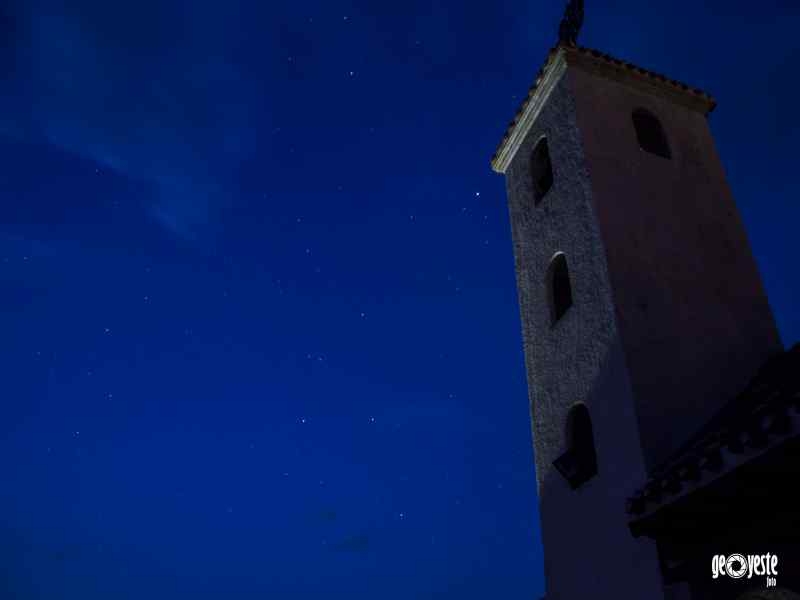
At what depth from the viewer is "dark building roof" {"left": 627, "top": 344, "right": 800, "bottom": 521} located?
5172 mm

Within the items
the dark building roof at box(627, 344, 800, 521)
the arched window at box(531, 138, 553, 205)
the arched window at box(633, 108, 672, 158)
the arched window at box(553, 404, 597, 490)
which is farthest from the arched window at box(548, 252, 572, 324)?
the dark building roof at box(627, 344, 800, 521)

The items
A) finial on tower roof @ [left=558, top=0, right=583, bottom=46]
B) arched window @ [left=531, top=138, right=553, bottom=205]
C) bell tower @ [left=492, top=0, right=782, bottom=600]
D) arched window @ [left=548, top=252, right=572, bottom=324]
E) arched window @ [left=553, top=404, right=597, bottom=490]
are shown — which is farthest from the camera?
finial on tower roof @ [left=558, top=0, right=583, bottom=46]

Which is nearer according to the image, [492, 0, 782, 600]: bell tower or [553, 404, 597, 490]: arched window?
[492, 0, 782, 600]: bell tower

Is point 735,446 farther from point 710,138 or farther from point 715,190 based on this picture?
point 710,138

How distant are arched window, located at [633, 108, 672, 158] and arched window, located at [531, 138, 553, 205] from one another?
1.55 meters

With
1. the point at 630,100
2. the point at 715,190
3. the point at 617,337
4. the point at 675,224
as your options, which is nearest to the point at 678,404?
the point at 617,337

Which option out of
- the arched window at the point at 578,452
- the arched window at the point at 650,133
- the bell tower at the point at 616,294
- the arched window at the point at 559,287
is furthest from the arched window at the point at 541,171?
the arched window at the point at 578,452

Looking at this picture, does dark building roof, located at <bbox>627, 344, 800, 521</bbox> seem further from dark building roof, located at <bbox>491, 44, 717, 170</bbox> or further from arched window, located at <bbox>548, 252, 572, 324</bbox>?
dark building roof, located at <bbox>491, 44, 717, 170</bbox>

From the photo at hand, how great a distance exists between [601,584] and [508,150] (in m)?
8.31

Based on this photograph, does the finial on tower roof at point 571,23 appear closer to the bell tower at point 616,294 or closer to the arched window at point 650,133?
the bell tower at point 616,294

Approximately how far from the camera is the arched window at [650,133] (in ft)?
36.8

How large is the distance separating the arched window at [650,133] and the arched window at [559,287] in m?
2.58

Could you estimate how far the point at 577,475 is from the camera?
849cm

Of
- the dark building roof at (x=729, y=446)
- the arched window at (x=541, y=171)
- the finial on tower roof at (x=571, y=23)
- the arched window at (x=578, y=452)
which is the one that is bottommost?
the dark building roof at (x=729, y=446)
